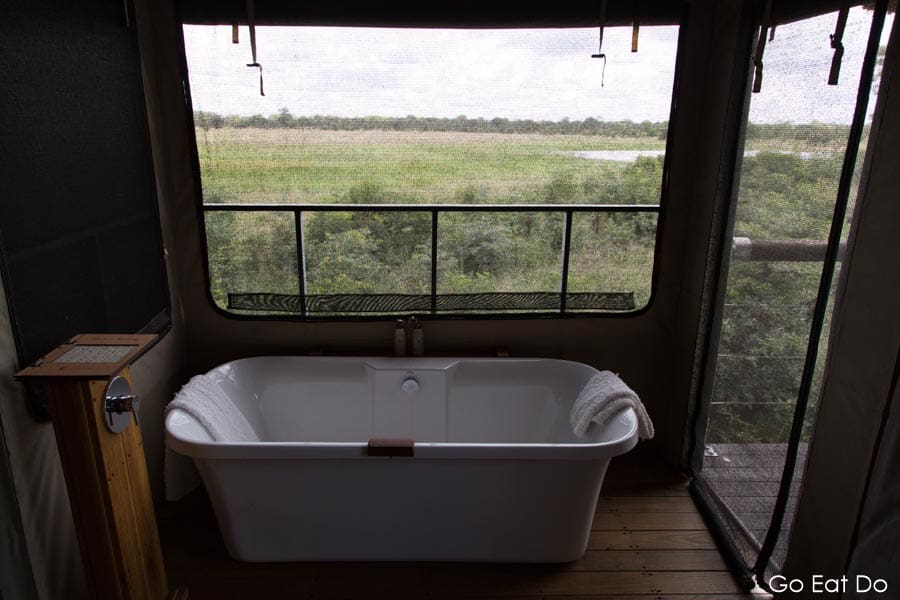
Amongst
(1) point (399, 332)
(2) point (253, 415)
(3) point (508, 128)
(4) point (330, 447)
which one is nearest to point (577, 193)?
(3) point (508, 128)

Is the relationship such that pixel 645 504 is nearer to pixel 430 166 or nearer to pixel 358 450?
pixel 358 450

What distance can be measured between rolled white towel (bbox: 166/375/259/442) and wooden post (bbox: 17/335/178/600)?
1.22ft

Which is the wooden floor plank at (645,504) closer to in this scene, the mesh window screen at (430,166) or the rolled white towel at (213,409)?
the mesh window screen at (430,166)

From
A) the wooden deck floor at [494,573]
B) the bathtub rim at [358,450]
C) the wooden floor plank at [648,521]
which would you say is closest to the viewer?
the bathtub rim at [358,450]

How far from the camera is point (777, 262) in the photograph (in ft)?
6.47

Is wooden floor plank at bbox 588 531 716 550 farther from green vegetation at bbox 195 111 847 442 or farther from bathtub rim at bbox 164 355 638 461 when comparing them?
bathtub rim at bbox 164 355 638 461

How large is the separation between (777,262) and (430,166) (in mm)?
1459

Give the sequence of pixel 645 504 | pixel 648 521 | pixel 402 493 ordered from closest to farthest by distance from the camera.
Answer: pixel 402 493 < pixel 648 521 < pixel 645 504

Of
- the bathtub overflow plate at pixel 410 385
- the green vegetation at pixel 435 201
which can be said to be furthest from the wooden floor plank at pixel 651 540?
the bathtub overflow plate at pixel 410 385

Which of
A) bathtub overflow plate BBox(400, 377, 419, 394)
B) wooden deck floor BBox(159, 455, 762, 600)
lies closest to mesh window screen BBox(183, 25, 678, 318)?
bathtub overflow plate BBox(400, 377, 419, 394)

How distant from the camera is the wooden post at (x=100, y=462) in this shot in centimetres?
143

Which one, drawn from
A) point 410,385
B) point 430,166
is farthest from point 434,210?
point 410,385

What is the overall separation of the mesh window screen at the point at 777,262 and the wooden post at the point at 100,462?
203cm

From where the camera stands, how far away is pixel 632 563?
2.16 m
